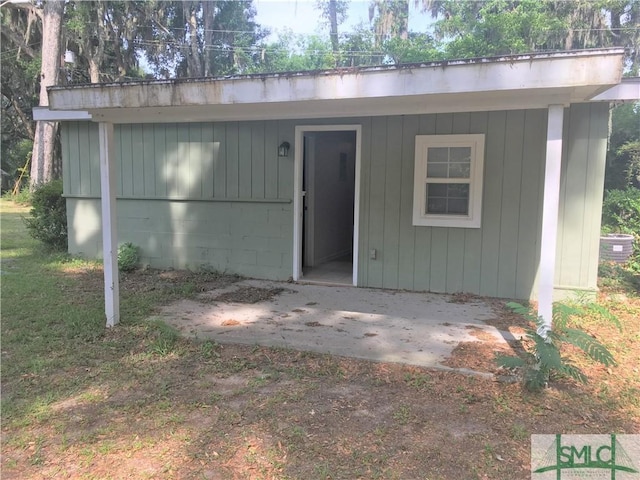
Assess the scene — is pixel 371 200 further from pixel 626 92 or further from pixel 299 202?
pixel 626 92

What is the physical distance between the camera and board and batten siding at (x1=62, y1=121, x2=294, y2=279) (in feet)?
21.1

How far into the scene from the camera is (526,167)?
532cm

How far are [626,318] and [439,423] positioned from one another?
10.4ft

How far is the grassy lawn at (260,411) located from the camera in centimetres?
230

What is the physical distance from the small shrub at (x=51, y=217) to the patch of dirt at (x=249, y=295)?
422 cm

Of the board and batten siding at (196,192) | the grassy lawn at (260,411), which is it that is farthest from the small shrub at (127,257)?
the grassy lawn at (260,411)

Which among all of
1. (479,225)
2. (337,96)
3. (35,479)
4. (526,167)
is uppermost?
(337,96)

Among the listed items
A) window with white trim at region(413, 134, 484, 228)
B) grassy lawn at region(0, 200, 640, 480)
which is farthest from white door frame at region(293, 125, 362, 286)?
grassy lawn at region(0, 200, 640, 480)

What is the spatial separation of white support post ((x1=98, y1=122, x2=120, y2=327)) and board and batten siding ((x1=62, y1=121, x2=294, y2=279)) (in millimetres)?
2418

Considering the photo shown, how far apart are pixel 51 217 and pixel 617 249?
9.04 meters

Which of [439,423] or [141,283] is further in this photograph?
[141,283]

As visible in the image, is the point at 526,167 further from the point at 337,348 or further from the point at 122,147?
the point at 122,147

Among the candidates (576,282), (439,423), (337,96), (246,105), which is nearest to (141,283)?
(246,105)

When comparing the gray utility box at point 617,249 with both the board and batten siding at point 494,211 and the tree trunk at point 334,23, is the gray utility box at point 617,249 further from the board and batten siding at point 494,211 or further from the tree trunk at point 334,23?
the tree trunk at point 334,23
